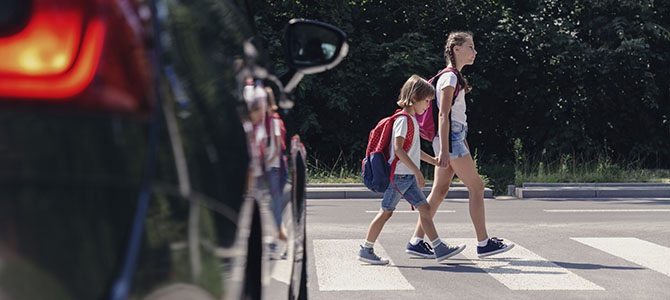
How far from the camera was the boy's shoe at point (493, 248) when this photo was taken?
6.77 meters

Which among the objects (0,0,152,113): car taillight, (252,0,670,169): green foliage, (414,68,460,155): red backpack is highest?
(252,0,670,169): green foliage

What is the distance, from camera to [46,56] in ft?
3.49

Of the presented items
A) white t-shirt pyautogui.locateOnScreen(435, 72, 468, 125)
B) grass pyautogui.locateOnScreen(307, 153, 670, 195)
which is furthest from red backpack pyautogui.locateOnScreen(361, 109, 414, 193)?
grass pyautogui.locateOnScreen(307, 153, 670, 195)

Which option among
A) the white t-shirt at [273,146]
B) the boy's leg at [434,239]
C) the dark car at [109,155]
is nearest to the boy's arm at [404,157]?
the boy's leg at [434,239]

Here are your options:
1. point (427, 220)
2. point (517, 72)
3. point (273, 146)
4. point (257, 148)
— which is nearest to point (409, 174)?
point (427, 220)

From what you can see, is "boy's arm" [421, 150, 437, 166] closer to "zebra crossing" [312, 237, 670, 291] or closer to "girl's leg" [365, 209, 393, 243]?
"girl's leg" [365, 209, 393, 243]

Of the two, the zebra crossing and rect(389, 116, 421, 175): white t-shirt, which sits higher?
rect(389, 116, 421, 175): white t-shirt

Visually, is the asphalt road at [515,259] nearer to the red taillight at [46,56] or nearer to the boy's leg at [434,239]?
the boy's leg at [434,239]

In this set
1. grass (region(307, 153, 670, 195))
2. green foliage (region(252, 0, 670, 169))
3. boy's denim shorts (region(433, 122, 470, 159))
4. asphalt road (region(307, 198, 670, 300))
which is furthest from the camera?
green foliage (region(252, 0, 670, 169))

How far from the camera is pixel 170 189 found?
4.02 ft

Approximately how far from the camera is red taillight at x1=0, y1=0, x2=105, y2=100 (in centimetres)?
105

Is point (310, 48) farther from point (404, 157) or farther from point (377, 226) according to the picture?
point (377, 226)

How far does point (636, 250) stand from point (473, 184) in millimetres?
1628

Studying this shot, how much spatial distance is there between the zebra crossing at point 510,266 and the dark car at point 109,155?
420cm
